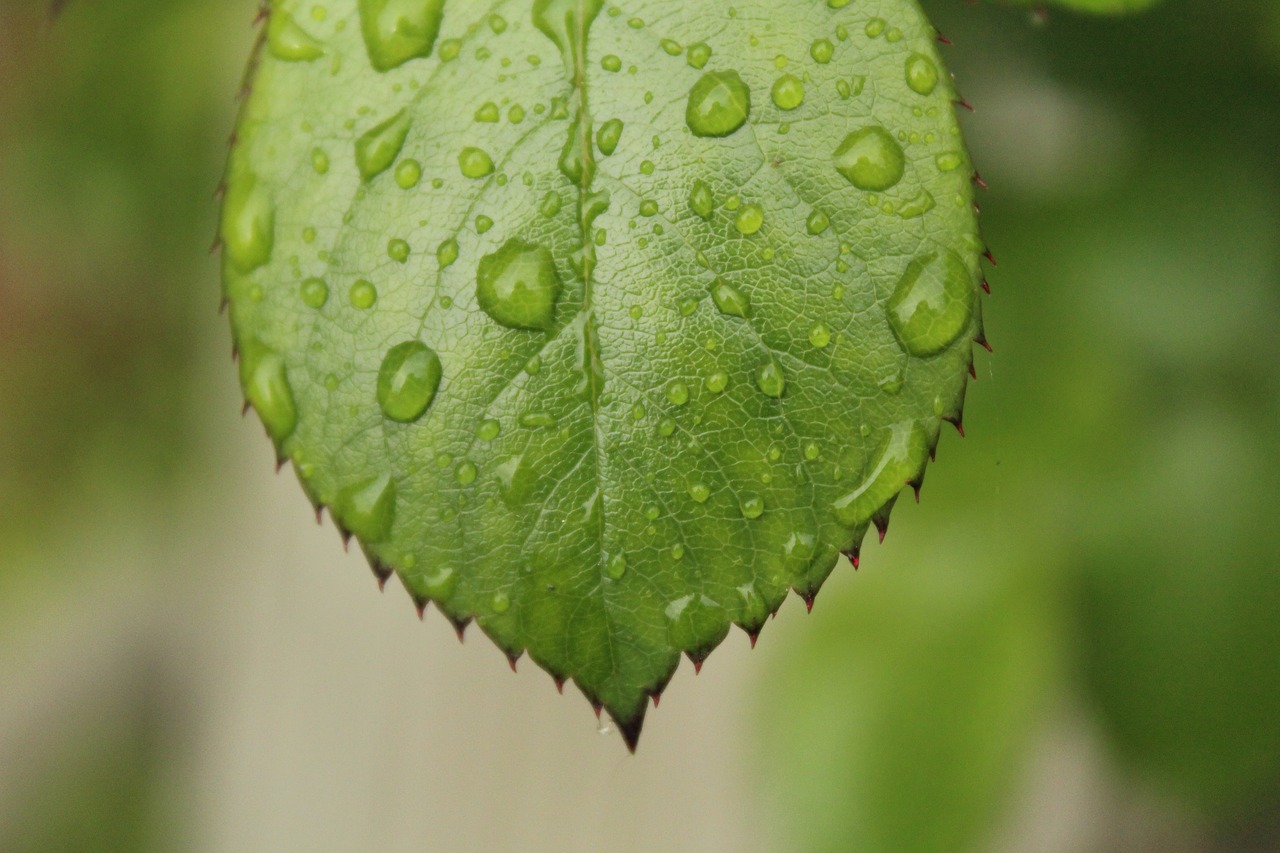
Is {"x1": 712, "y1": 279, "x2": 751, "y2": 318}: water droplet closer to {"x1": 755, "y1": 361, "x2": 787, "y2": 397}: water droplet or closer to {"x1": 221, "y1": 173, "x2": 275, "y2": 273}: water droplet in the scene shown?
{"x1": 755, "y1": 361, "x2": 787, "y2": 397}: water droplet

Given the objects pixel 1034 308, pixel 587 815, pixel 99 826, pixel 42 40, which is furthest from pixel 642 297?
pixel 99 826

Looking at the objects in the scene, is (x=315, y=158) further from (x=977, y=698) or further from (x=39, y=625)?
(x=39, y=625)

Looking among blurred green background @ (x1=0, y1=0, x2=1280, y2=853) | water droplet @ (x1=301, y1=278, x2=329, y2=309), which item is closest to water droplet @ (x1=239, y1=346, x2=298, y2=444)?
water droplet @ (x1=301, y1=278, x2=329, y2=309)

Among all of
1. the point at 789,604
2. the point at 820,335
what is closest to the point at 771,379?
the point at 820,335

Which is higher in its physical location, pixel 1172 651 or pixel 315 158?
pixel 315 158

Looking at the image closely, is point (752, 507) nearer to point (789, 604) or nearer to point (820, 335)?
point (820, 335)

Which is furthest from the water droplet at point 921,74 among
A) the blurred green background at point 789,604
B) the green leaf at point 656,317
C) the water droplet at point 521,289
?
the blurred green background at point 789,604
